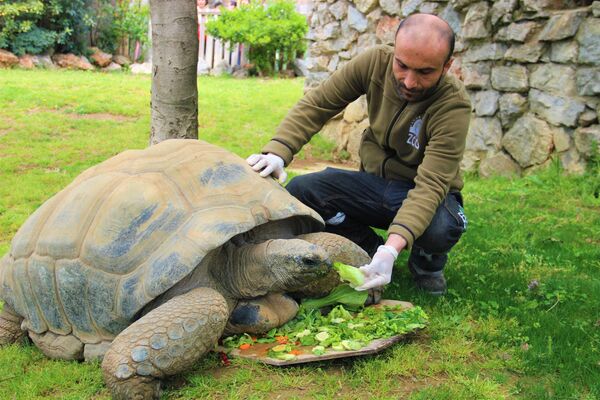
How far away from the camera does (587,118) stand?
538cm

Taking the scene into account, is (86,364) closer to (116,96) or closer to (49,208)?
(49,208)

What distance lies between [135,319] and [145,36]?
14.5 m

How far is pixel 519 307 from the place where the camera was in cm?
308

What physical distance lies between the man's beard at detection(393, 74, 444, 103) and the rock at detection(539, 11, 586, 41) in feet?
9.97

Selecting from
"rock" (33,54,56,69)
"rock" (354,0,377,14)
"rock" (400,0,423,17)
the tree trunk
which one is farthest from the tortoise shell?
"rock" (33,54,56,69)

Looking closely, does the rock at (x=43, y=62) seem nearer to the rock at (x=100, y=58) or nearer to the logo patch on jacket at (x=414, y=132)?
the rock at (x=100, y=58)

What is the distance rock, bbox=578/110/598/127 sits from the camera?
5.36 m

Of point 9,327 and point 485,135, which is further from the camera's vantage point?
point 485,135

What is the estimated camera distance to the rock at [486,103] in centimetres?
620

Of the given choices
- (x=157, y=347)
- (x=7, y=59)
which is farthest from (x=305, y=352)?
(x=7, y=59)

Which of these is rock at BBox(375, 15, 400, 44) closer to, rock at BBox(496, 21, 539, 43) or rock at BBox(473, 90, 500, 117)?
rock at BBox(473, 90, 500, 117)

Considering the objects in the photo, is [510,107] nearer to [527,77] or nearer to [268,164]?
[527,77]

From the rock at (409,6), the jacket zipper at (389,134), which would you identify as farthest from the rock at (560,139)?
the jacket zipper at (389,134)

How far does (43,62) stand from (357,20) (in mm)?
8266
